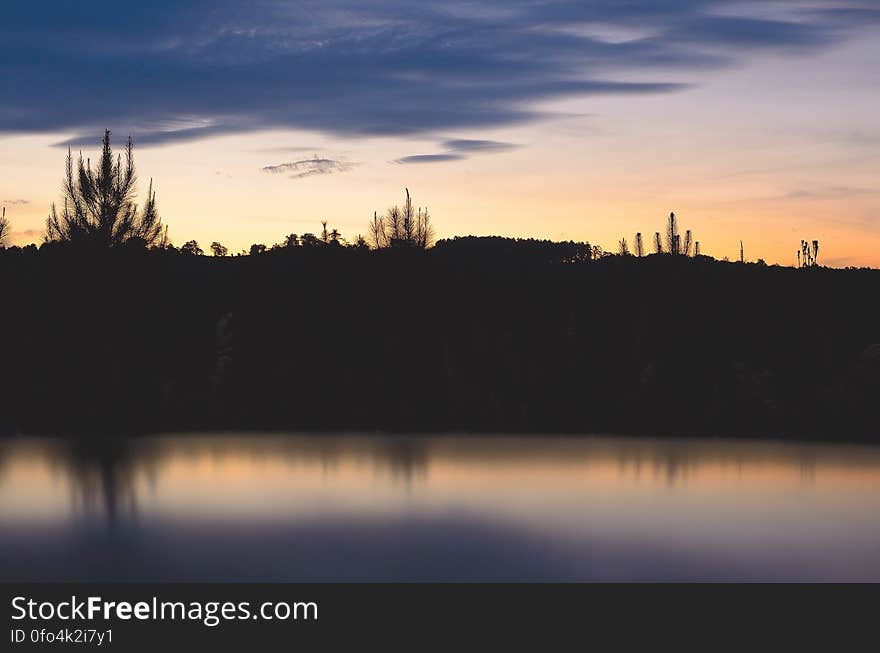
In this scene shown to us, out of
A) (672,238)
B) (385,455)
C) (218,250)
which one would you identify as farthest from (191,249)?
(385,455)

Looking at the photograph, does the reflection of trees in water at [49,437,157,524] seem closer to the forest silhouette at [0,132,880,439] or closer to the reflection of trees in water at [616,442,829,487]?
the forest silhouette at [0,132,880,439]

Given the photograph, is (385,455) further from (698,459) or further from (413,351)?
(413,351)

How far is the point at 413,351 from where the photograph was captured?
2580 cm

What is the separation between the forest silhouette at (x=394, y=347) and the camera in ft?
73.4

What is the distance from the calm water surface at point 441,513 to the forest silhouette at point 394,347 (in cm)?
465

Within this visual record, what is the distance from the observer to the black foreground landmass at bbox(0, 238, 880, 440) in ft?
73.0

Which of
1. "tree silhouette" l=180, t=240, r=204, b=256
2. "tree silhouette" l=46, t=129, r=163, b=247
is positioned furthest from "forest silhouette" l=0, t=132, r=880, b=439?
"tree silhouette" l=180, t=240, r=204, b=256

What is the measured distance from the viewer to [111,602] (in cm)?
622

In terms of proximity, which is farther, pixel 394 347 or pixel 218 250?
pixel 218 250

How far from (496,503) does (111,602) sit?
18.8 ft

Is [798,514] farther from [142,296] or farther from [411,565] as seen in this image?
[142,296]

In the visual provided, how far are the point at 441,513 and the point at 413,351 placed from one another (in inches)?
596

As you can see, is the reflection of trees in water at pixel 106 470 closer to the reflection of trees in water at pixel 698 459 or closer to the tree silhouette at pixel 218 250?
the reflection of trees in water at pixel 698 459

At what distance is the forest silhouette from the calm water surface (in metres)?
4.65
